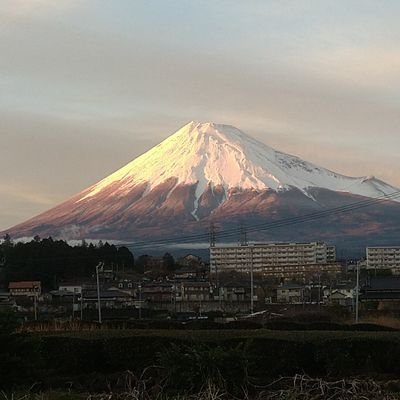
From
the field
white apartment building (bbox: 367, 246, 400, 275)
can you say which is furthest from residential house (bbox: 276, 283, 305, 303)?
white apartment building (bbox: 367, 246, 400, 275)

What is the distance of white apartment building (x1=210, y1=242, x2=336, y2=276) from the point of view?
7024 centimetres

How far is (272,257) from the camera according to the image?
78.1 m

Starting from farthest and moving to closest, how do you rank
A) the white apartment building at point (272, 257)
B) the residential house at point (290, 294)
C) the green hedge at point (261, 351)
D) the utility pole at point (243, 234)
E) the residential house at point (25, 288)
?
1. the white apartment building at point (272, 257)
2. the utility pole at point (243, 234)
3. the residential house at point (290, 294)
4. the residential house at point (25, 288)
5. the green hedge at point (261, 351)

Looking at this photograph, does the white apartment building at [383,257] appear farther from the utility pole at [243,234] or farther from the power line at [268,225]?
the power line at [268,225]

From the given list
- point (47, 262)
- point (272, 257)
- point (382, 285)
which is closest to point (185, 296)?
point (47, 262)

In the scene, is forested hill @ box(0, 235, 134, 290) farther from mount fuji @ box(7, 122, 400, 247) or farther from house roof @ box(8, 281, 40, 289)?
mount fuji @ box(7, 122, 400, 247)

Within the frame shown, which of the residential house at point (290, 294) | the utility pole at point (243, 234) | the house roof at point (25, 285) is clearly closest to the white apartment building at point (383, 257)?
the utility pole at point (243, 234)

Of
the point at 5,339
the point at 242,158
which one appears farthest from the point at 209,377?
the point at 242,158

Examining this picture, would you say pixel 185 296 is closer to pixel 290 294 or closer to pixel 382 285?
pixel 290 294

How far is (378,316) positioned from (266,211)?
3766 inches

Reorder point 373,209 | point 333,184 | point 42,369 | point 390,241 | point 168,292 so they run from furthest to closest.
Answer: point 333,184 < point 373,209 < point 390,241 < point 168,292 < point 42,369

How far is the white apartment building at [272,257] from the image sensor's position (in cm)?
7024

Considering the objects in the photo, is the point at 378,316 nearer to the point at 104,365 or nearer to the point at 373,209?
the point at 104,365

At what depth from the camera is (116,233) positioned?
111m
